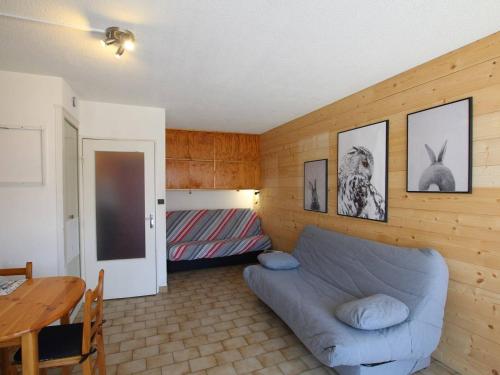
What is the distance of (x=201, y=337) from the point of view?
2615mm

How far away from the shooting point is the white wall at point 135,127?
11.1 feet

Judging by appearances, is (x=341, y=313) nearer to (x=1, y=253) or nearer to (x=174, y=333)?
(x=174, y=333)

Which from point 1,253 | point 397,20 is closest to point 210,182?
point 1,253

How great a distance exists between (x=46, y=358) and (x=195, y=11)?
220 centimetres

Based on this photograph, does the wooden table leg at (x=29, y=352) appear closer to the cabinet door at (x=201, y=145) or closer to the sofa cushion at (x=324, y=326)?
the sofa cushion at (x=324, y=326)

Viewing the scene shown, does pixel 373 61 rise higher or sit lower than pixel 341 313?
higher

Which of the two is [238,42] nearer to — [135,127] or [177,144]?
[135,127]

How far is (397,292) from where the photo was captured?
7.02 ft

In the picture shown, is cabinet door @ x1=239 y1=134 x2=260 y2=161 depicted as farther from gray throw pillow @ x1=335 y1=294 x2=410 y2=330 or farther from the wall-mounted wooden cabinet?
gray throw pillow @ x1=335 y1=294 x2=410 y2=330

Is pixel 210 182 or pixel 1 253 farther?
pixel 210 182

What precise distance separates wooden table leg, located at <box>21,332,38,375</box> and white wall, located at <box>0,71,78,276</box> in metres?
1.45

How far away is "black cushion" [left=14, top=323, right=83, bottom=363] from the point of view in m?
1.55

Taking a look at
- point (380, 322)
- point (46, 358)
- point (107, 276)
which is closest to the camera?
point (46, 358)

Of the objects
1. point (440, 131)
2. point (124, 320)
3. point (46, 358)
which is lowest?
point (124, 320)
